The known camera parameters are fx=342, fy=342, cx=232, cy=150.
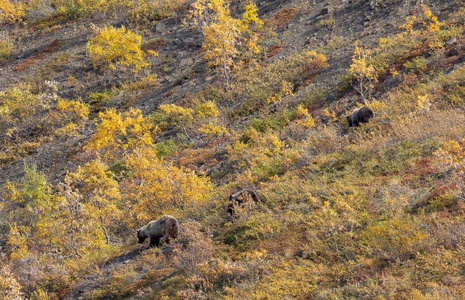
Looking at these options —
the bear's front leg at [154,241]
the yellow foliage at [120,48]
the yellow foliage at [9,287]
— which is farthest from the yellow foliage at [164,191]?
the yellow foliage at [120,48]

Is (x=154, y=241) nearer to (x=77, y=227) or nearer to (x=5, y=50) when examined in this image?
(x=77, y=227)

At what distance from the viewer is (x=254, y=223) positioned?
324 inches

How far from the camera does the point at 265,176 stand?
1127 centimetres

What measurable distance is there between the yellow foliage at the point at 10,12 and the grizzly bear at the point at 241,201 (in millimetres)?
51698

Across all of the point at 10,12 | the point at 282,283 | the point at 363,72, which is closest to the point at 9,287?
the point at 282,283

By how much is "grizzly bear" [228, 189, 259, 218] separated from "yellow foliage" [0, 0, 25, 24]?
51698mm

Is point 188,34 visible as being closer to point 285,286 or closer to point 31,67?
point 31,67

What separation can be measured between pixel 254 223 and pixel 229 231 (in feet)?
2.50

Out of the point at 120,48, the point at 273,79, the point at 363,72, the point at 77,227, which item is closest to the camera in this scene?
the point at 77,227

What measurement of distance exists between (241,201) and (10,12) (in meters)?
53.0

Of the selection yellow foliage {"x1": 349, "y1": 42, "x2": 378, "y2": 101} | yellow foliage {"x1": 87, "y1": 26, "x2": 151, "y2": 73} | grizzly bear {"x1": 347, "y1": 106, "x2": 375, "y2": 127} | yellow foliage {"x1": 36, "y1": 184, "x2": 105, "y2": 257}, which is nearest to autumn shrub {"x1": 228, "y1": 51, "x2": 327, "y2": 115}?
yellow foliage {"x1": 349, "y1": 42, "x2": 378, "y2": 101}

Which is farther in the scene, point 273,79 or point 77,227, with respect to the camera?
point 273,79

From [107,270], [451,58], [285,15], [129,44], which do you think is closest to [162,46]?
[129,44]

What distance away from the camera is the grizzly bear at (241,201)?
8.95 m
